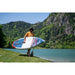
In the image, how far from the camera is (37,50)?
8.42m

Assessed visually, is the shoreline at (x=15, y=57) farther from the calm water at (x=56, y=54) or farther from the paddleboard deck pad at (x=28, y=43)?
the paddleboard deck pad at (x=28, y=43)

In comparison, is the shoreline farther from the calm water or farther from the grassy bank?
→ the calm water

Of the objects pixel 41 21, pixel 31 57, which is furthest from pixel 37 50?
pixel 41 21

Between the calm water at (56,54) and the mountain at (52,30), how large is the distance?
33cm

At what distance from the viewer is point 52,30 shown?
351 inches

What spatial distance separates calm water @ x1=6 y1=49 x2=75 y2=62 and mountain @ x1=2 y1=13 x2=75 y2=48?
33 cm

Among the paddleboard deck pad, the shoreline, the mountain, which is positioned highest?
the mountain

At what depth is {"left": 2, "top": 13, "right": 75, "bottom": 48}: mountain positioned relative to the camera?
8.64m

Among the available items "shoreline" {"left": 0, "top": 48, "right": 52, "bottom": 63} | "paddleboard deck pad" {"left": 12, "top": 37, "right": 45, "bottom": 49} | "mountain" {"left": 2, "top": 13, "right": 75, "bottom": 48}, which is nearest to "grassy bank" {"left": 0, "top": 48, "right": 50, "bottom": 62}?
"shoreline" {"left": 0, "top": 48, "right": 52, "bottom": 63}

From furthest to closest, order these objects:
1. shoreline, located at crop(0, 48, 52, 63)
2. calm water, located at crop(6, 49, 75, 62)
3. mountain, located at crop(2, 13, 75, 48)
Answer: mountain, located at crop(2, 13, 75, 48), calm water, located at crop(6, 49, 75, 62), shoreline, located at crop(0, 48, 52, 63)

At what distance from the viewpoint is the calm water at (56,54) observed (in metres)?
8.27

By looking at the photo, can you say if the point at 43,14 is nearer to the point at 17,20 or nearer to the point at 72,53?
the point at 17,20
